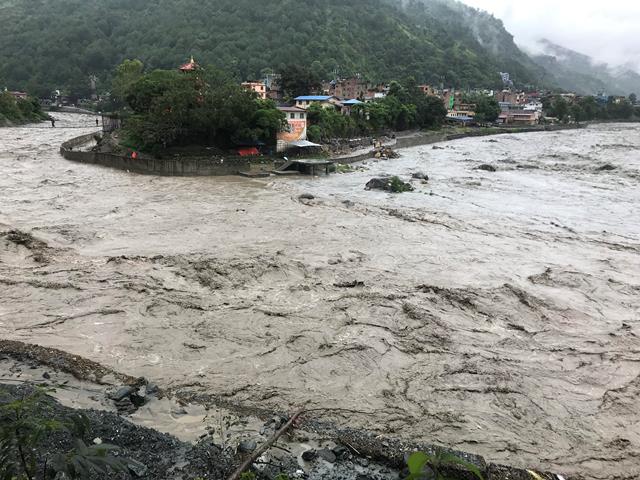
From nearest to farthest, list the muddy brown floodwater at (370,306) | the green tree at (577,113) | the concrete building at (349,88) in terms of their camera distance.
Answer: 1. the muddy brown floodwater at (370,306)
2. the concrete building at (349,88)
3. the green tree at (577,113)

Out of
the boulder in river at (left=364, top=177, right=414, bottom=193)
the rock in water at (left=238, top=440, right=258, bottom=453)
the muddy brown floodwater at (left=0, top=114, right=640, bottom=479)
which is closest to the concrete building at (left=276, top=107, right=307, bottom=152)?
the boulder in river at (left=364, top=177, right=414, bottom=193)

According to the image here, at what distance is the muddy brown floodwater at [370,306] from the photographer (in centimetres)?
915

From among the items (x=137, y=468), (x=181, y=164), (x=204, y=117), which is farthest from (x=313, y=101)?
(x=137, y=468)

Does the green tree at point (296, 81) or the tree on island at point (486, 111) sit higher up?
the green tree at point (296, 81)

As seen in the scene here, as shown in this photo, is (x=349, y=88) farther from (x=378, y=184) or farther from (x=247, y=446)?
(x=247, y=446)

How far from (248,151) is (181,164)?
6367 mm

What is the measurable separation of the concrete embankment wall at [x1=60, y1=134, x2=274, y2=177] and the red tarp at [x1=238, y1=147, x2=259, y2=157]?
84 centimetres

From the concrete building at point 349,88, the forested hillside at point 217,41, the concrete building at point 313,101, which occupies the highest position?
the forested hillside at point 217,41

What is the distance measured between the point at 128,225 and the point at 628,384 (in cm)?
1909

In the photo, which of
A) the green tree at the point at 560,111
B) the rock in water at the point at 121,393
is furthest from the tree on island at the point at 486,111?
the rock in water at the point at 121,393

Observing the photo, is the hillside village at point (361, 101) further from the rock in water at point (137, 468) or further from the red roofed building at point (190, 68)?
the rock in water at point (137, 468)

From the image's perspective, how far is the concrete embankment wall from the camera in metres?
34.7

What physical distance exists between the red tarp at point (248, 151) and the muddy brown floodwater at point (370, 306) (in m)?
11.2

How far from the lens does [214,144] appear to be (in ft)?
130
